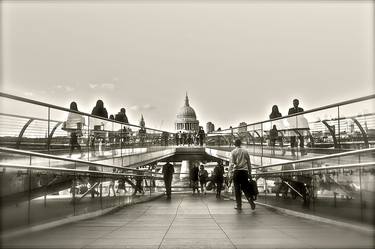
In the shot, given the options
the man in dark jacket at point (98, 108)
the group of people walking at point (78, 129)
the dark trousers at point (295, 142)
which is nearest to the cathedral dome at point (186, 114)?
the man in dark jacket at point (98, 108)

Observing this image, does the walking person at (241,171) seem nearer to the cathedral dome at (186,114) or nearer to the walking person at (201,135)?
the walking person at (201,135)

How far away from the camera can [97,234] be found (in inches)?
255

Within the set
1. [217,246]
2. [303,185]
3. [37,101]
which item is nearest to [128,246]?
[217,246]

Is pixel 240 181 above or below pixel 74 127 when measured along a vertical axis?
below

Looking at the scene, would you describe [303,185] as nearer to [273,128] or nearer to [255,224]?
[255,224]

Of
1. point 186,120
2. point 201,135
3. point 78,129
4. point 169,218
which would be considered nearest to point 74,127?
point 78,129

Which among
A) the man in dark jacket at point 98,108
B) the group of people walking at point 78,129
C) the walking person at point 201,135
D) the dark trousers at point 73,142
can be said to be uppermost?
the walking person at point 201,135

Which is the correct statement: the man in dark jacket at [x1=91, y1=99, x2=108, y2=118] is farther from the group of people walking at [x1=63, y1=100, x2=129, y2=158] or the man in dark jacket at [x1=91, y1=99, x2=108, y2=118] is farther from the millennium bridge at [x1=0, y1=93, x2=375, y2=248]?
the group of people walking at [x1=63, y1=100, x2=129, y2=158]

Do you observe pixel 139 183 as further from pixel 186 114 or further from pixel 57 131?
pixel 186 114

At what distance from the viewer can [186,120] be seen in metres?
166

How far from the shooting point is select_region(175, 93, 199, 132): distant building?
162500 mm

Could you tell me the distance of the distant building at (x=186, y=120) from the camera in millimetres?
162500

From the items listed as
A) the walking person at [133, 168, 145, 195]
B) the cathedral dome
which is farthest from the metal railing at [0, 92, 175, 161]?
the cathedral dome

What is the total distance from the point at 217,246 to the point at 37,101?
3.53m
